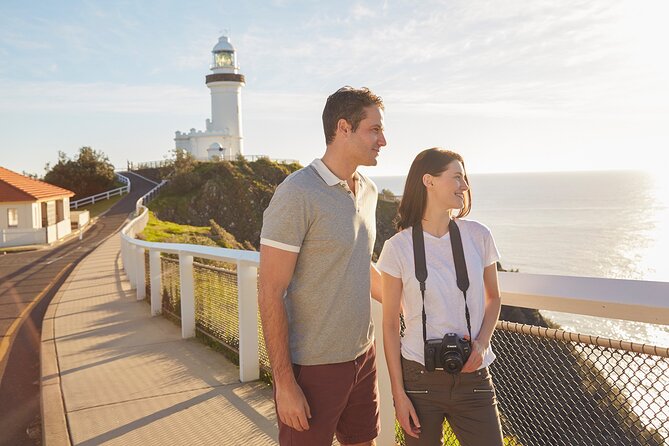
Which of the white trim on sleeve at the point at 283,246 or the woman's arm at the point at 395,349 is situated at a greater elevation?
the white trim on sleeve at the point at 283,246

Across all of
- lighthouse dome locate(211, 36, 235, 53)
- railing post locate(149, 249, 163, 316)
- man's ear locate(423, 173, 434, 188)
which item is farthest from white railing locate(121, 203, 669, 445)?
lighthouse dome locate(211, 36, 235, 53)

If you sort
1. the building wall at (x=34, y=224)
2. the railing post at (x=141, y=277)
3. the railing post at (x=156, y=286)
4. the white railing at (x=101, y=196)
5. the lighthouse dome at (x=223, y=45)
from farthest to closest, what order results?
the lighthouse dome at (x=223, y=45)
the white railing at (x=101, y=196)
the building wall at (x=34, y=224)
the railing post at (x=141, y=277)
the railing post at (x=156, y=286)

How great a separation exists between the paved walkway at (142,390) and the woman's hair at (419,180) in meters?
2.21

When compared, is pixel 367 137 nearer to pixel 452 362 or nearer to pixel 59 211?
pixel 452 362

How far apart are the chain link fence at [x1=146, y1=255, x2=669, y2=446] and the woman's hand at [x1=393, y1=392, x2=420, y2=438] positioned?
782mm

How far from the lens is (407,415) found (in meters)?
2.53

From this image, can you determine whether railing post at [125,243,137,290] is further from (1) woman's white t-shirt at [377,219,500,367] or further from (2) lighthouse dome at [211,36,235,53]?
(2) lighthouse dome at [211,36,235,53]

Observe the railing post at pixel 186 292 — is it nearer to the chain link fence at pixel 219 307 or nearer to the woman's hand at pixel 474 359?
the chain link fence at pixel 219 307

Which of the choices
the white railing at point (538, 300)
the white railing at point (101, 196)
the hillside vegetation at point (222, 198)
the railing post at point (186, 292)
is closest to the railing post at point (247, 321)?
the white railing at point (538, 300)

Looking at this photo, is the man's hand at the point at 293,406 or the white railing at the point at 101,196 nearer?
the man's hand at the point at 293,406

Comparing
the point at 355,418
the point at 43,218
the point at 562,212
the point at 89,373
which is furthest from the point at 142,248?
the point at 562,212

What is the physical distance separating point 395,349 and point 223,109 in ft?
210

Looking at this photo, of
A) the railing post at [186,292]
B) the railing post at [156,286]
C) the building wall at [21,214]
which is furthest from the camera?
the building wall at [21,214]

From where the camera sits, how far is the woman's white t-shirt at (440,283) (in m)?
2.53
